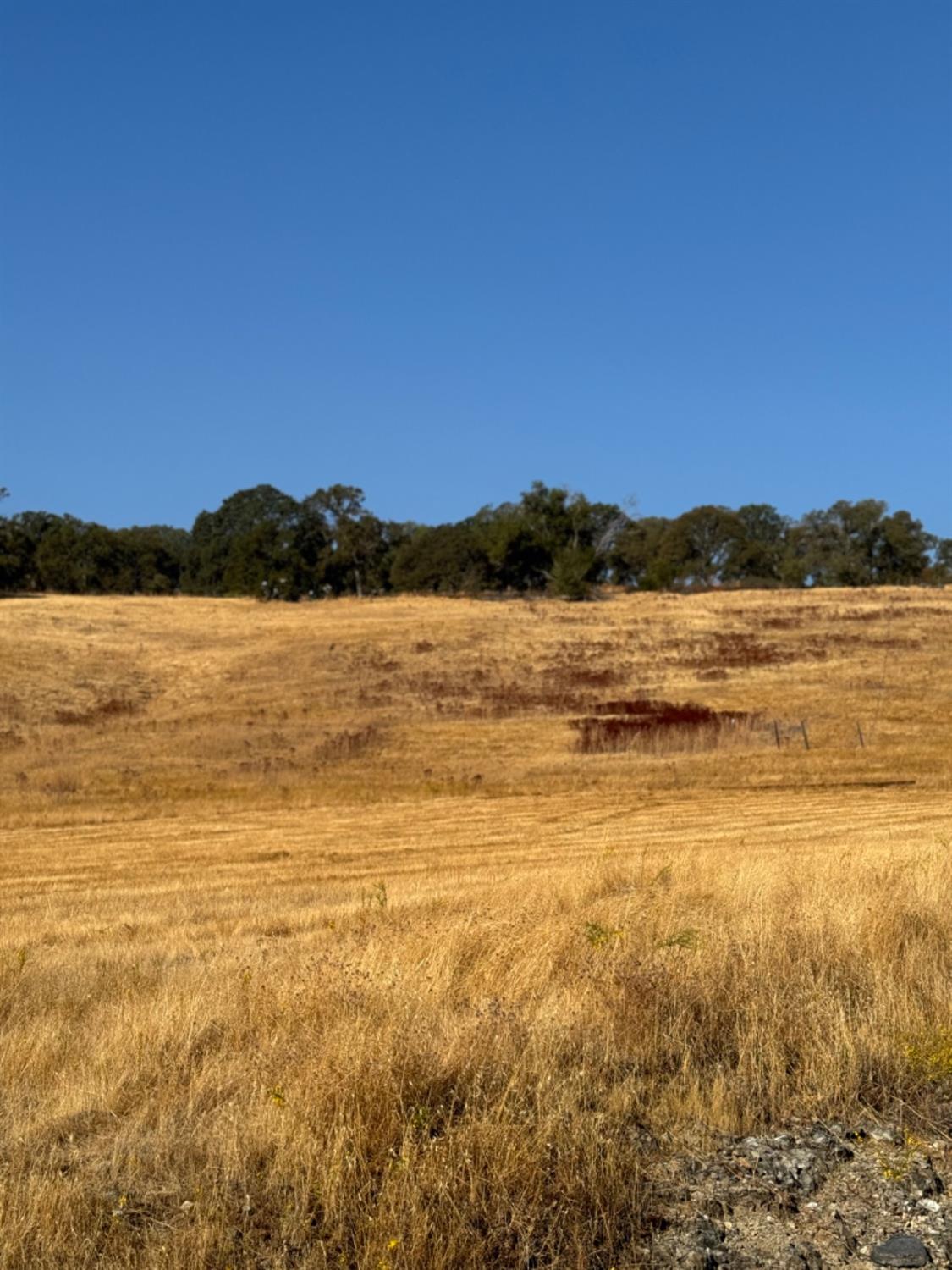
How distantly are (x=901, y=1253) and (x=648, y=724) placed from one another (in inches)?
1181

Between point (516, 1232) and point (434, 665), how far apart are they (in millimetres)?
42292

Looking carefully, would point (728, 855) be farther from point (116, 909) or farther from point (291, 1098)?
point (291, 1098)

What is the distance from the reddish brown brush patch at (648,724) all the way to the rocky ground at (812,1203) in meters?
27.2

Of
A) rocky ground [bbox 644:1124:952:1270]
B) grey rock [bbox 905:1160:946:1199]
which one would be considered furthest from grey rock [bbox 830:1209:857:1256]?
grey rock [bbox 905:1160:946:1199]

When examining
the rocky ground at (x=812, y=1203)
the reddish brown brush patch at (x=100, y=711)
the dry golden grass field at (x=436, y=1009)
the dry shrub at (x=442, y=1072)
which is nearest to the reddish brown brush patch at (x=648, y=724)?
the dry golden grass field at (x=436, y=1009)

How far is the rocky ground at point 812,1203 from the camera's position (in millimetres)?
4230

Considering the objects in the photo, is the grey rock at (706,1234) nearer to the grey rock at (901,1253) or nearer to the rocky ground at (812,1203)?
Result: the rocky ground at (812,1203)

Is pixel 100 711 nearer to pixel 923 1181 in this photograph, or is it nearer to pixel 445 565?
pixel 923 1181

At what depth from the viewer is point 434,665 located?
46.6 m

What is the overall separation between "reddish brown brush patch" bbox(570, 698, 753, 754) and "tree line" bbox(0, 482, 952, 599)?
42745 millimetres

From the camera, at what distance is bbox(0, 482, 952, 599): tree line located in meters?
88.1

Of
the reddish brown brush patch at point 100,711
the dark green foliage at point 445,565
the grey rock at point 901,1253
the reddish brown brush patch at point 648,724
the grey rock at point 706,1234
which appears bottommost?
the reddish brown brush patch at point 100,711

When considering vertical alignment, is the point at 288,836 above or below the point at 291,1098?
below

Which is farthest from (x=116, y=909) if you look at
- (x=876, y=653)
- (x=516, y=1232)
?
(x=876, y=653)
